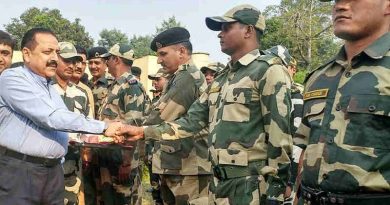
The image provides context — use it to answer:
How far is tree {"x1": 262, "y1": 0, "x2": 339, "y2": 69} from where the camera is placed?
114ft

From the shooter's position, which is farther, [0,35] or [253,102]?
[0,35]

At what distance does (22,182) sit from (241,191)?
6.01ft

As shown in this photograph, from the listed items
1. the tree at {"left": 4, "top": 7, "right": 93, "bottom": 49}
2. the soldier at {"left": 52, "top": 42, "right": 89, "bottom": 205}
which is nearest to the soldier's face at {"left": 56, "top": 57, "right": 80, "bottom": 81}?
the soldier at {"left": 52, "top": 42, "right": 89, "bottom": 205}

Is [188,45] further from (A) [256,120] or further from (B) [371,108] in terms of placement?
(B) [371,108]

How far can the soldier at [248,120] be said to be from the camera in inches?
146

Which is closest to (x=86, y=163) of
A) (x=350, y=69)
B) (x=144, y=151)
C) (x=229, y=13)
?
(x=144, y=151)

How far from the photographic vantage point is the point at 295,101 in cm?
533

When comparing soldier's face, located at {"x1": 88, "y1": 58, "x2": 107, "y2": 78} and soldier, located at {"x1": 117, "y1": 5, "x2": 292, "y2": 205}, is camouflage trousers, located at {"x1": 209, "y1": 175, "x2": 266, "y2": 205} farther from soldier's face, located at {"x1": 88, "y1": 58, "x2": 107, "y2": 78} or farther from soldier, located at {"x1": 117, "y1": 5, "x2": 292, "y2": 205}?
soldier's face, located at {"x1": 88, "y1": 58, "x2": 107, "y2": 78}

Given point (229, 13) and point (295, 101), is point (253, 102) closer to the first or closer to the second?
point (229, 13)

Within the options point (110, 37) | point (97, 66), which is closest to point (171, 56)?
point (97, 66)

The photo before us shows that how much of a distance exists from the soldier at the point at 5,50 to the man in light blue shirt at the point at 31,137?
4.91ft

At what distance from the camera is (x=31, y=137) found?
4.23 metres

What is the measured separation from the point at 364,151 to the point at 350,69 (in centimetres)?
47

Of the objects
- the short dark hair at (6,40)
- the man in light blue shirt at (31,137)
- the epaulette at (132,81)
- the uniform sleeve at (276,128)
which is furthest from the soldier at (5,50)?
the uniform sleeve at (276,128)
